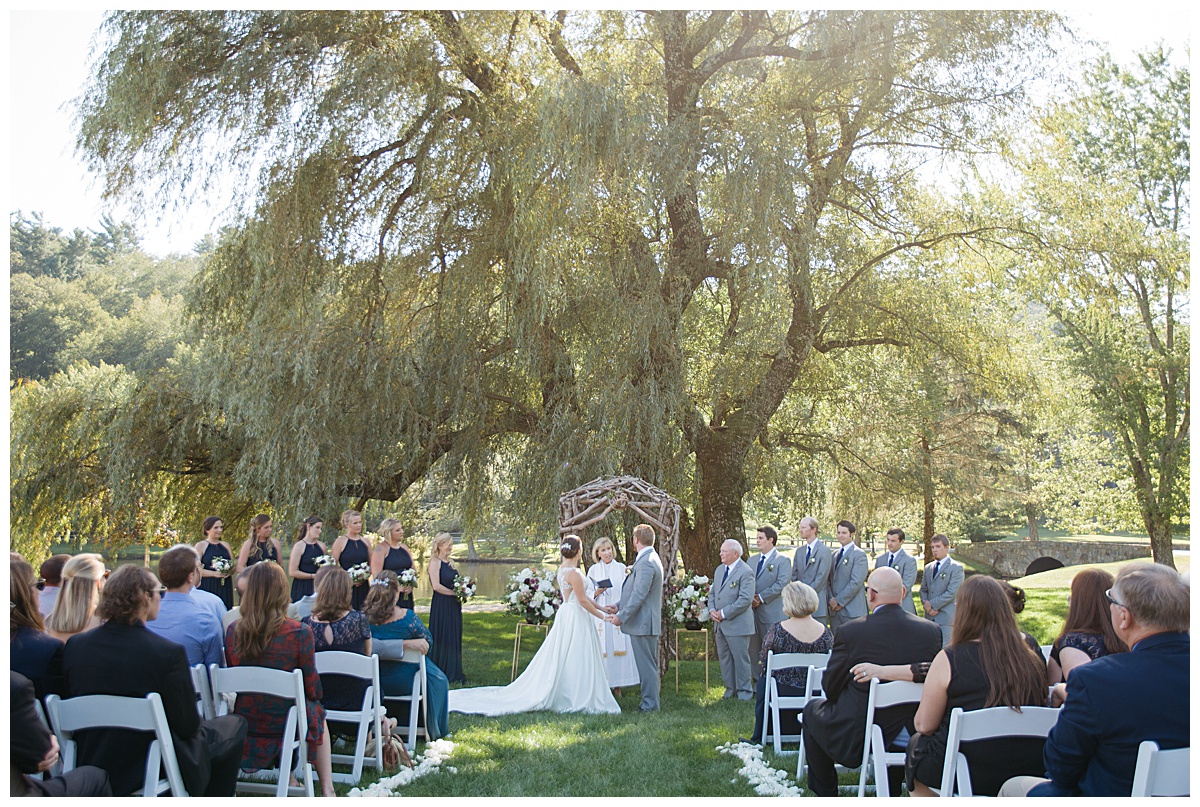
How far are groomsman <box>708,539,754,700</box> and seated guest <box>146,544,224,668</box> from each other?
4.47 m

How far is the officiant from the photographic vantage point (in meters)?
8.86

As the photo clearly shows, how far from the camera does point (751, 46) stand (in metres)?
12.5

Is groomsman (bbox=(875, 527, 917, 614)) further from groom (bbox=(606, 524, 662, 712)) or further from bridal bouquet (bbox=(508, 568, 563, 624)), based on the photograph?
bridal bouquet (bbox=(508, 568, 563, 624))

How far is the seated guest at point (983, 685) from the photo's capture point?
13.0 feet

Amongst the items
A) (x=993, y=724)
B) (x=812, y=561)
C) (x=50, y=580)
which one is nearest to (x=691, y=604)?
(x=812, y=561)

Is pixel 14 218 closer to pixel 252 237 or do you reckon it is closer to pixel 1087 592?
pixel 252 237

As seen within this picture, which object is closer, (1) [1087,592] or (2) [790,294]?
(1) [1087,592]

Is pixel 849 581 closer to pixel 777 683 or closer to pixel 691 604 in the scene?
pixel 691 604

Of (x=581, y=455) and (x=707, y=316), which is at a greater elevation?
(x=707, y=316)
